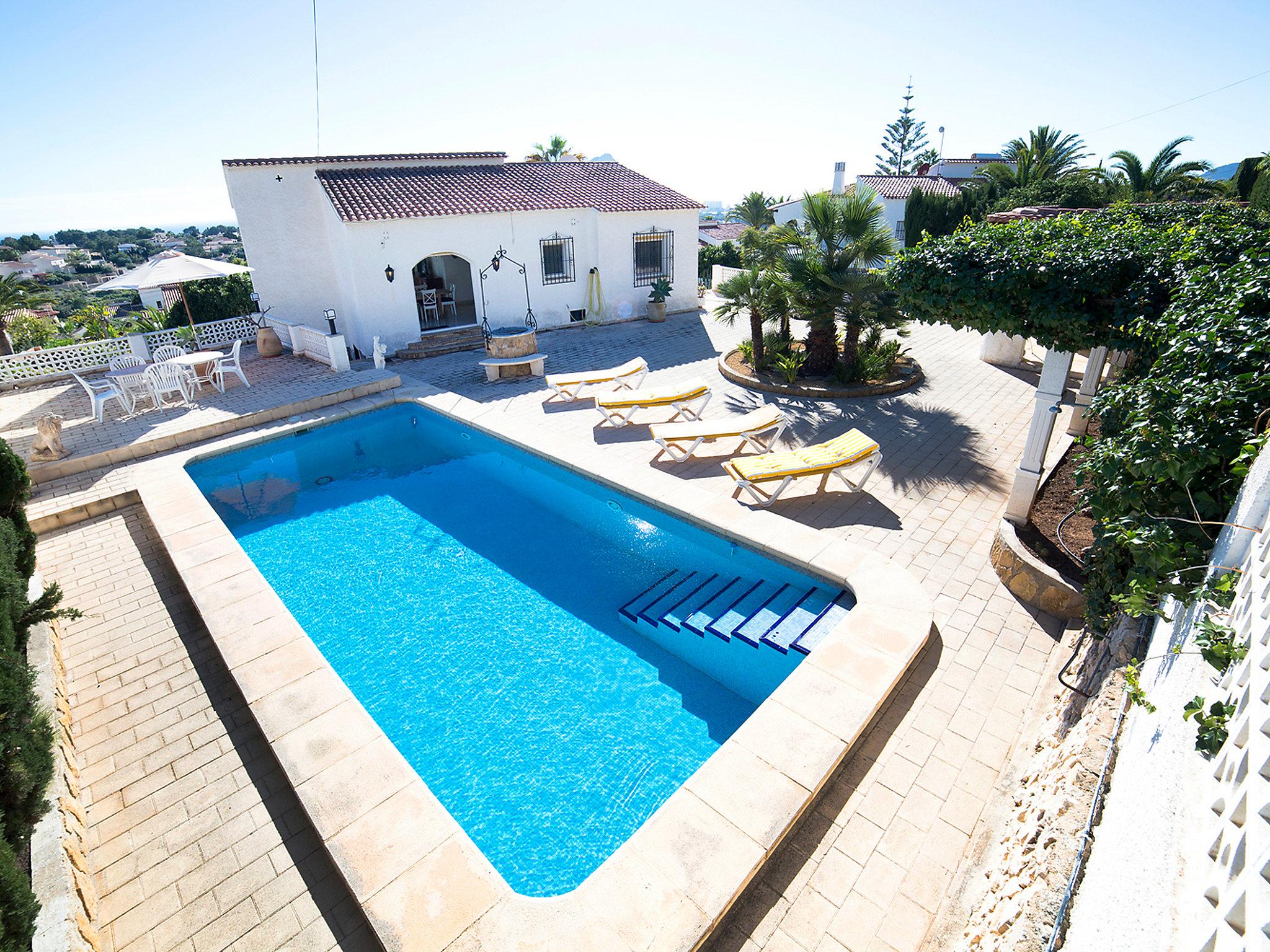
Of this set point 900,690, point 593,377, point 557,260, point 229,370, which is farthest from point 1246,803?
point 557,260

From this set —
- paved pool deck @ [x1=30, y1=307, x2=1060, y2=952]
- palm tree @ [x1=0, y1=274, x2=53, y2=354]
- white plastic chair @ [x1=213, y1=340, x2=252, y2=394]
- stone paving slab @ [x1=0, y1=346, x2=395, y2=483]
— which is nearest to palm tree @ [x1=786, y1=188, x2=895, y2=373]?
paved pool deck @ [x1=30, y1=307, x2=1060, y2=952]

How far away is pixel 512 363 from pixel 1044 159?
30428 millimetres

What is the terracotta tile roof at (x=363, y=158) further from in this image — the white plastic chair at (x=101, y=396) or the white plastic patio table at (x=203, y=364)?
the white plastic chair at (x=101, y=396)

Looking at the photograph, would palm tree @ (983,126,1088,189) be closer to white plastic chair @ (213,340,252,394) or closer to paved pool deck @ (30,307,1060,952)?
paved pool deck @ (30,307,1060,952)

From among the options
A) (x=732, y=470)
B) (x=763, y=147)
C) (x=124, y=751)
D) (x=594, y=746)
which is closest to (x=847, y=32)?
(x=732, y=470)

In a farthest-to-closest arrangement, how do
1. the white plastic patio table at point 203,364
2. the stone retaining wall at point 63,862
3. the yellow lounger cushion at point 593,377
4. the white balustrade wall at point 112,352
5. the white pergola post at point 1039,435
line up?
the white balustrade wall at point 112,352 → the yellow lounger cushion at point 593,377 → the white plastic patio table at point 203,364 → the white pergola post at point 1039,435 → the stone retaining wall at point 63,862

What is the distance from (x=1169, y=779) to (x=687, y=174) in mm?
131896

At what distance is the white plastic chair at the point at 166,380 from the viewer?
11.2 meters

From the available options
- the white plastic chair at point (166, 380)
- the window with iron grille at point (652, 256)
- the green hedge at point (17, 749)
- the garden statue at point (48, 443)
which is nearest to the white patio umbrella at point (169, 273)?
the white plastic chair at point (166, 380)

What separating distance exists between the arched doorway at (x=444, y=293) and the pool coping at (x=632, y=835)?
12735 mm

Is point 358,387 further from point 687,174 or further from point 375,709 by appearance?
point 687,174

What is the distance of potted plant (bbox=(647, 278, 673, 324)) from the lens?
18.8m

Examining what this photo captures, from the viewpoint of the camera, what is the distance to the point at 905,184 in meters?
36.2

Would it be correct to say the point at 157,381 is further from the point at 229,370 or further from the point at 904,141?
the point at 904,141
